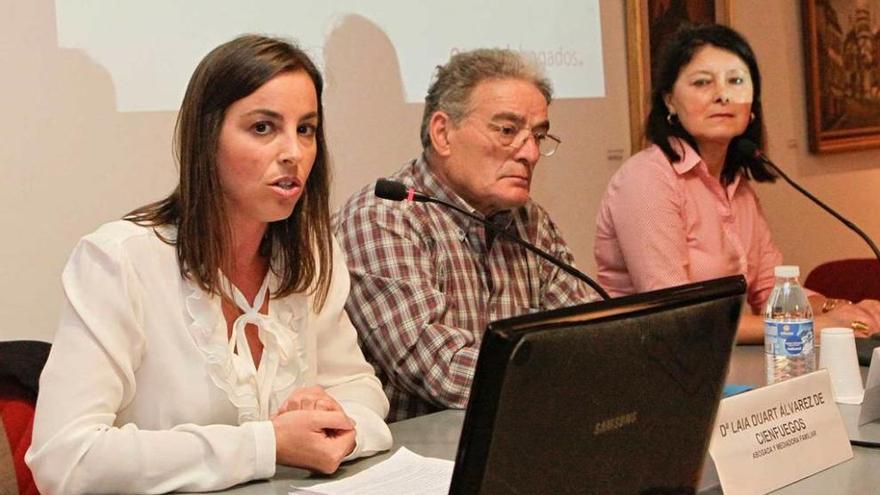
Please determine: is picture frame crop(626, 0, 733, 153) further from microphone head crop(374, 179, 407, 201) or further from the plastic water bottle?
microphone head crop(374, 179, 407, 201)

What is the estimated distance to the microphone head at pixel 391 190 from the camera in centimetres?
204

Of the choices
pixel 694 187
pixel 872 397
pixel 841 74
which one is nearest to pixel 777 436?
pixel 872 397

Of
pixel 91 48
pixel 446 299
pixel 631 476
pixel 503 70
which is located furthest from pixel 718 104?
pixel 631 476

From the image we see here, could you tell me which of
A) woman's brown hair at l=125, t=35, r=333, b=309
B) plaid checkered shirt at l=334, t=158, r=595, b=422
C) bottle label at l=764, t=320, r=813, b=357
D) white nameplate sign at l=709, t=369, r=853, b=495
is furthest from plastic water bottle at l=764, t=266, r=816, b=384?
woman's brown hair at l=125, t=35, r=333, b=309

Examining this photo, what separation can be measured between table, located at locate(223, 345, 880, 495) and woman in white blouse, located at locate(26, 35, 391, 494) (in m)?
0.03

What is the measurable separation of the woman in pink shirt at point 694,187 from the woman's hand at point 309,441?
1278 mm

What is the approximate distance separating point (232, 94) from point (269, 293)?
0.31 meters

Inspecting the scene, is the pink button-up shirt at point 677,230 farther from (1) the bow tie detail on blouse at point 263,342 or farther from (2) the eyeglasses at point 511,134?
(1) the bow tie detail on blouse at point 263,342

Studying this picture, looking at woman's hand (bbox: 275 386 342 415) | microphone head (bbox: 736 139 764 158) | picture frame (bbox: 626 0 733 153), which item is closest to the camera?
woman's hand (bbox: 275 386 342 415)

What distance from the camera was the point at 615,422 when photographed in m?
1.00

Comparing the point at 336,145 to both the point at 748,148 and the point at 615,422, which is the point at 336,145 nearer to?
the point at 748,148

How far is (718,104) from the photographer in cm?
297

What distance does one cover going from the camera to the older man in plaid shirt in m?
2.13

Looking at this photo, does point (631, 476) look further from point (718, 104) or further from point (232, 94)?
point (718, 104)
